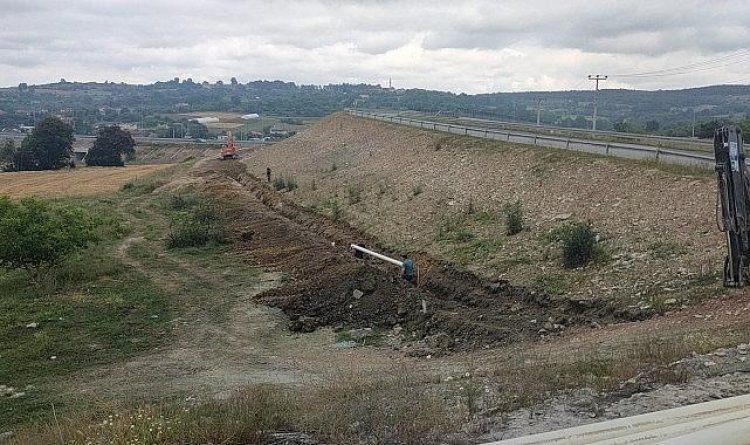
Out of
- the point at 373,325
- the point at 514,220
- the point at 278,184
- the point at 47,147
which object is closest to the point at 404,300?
the point at 373,325

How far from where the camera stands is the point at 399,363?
42.1ft

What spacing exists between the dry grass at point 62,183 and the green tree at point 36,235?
106 feet

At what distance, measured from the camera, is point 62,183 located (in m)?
65.1

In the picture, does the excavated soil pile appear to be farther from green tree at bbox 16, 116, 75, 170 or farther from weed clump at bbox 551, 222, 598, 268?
green tree at bbox 16, 116, 75, 170

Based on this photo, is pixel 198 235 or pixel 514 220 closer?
pixel 514 220

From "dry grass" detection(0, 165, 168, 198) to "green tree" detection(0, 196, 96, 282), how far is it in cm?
Answer: 3231

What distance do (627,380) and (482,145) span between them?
87.8 ft

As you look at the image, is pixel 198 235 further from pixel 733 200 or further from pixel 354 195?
pixel 733 200

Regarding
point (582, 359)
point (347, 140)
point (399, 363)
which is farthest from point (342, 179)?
point (582, 359)

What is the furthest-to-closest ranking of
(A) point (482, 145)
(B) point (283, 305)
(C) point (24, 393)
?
1. (A) point (482, 145)
2. (B) point (283, 305)
3. (C) point (24, 393)

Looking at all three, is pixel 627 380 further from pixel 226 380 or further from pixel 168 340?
pixel 168 340

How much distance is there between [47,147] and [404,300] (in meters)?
85.7

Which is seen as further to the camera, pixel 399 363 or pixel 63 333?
pixel 63 333

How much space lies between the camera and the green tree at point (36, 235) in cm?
2012
